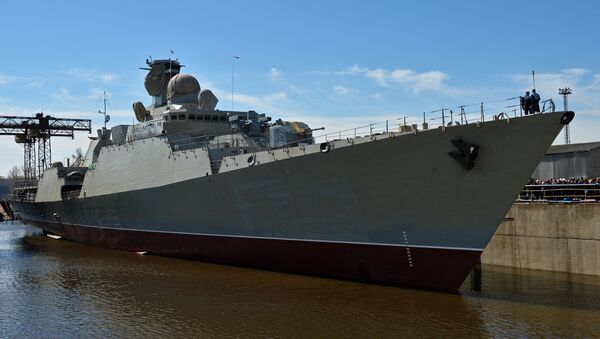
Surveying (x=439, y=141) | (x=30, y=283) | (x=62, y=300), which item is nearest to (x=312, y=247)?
(x=439, y=141)

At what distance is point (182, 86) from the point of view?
21719 mm

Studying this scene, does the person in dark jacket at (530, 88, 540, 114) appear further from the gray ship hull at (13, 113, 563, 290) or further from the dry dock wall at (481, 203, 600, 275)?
the dry dock wall at (481, 203, 600, 275)

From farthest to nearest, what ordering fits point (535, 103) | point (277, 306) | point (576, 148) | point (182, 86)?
point (576, 148)
point (182, 86)
point (277, 306)
point (535, 103)

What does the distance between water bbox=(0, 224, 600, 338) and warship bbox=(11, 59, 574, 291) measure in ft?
2.60

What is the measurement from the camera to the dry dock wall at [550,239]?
1497cm

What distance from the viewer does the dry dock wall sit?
589 inches

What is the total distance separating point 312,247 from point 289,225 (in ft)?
2.71

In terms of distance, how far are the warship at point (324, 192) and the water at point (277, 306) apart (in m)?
0.79

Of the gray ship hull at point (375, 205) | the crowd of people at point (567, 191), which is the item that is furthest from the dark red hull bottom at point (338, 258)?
the crowd of people at point (567, 191)

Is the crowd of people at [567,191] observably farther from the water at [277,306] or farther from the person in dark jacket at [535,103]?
the person in dark jacket at [535,103]

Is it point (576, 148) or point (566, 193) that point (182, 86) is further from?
point (576, 148)

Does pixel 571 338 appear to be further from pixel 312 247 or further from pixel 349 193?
pixel 312 247

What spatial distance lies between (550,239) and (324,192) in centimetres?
724

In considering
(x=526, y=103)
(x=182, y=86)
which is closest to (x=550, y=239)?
(x=526, y=103)
